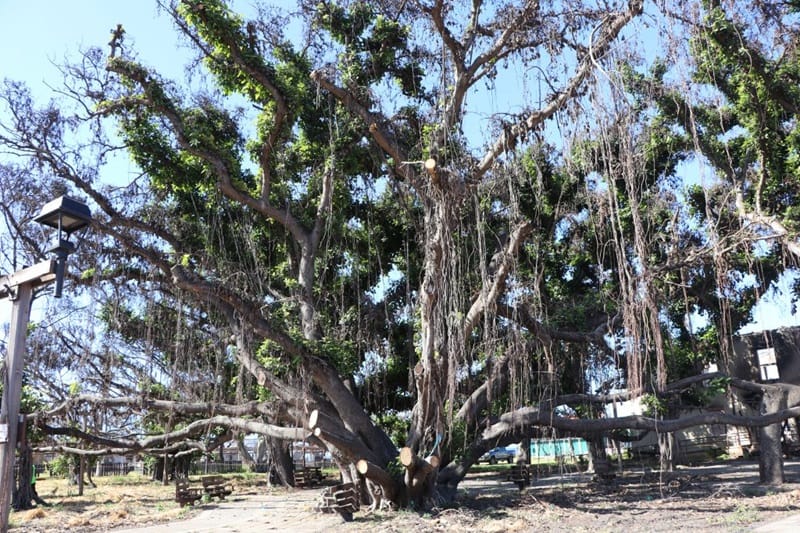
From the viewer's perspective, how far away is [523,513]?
32.4 ft

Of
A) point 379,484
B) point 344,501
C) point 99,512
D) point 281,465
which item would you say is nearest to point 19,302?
point 344,501

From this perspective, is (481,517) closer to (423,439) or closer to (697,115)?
(423,439)

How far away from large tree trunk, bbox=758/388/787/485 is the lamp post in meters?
12.7

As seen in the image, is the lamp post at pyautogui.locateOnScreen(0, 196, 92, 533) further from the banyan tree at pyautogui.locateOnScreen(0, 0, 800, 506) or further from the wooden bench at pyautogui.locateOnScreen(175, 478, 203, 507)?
the wooden bench at pyautogui.locateOnScreen(175, 478, 203, 507)

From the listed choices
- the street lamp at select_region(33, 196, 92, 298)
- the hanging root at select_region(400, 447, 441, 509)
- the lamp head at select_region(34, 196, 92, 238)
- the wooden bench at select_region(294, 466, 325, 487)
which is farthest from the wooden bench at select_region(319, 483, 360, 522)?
the wooden bench at select_region(294, 466, 325, 487)

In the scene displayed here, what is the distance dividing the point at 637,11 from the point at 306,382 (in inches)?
293

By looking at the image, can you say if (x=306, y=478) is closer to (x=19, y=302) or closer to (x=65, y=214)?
(x=19, y=302)

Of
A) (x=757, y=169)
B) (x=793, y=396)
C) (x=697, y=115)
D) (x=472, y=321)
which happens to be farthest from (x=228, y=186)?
(x=793, y=396)

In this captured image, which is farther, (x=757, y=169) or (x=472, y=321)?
(x=757, y=169)

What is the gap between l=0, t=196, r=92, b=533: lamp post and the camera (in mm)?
4965

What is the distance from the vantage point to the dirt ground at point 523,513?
8445mm

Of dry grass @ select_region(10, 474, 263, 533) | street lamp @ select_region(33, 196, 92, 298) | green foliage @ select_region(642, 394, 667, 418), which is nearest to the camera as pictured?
street lamp @ select_region(33, 196, 92, 298)

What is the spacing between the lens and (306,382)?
10.6 metres

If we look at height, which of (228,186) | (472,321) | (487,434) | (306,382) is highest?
(228,186)
